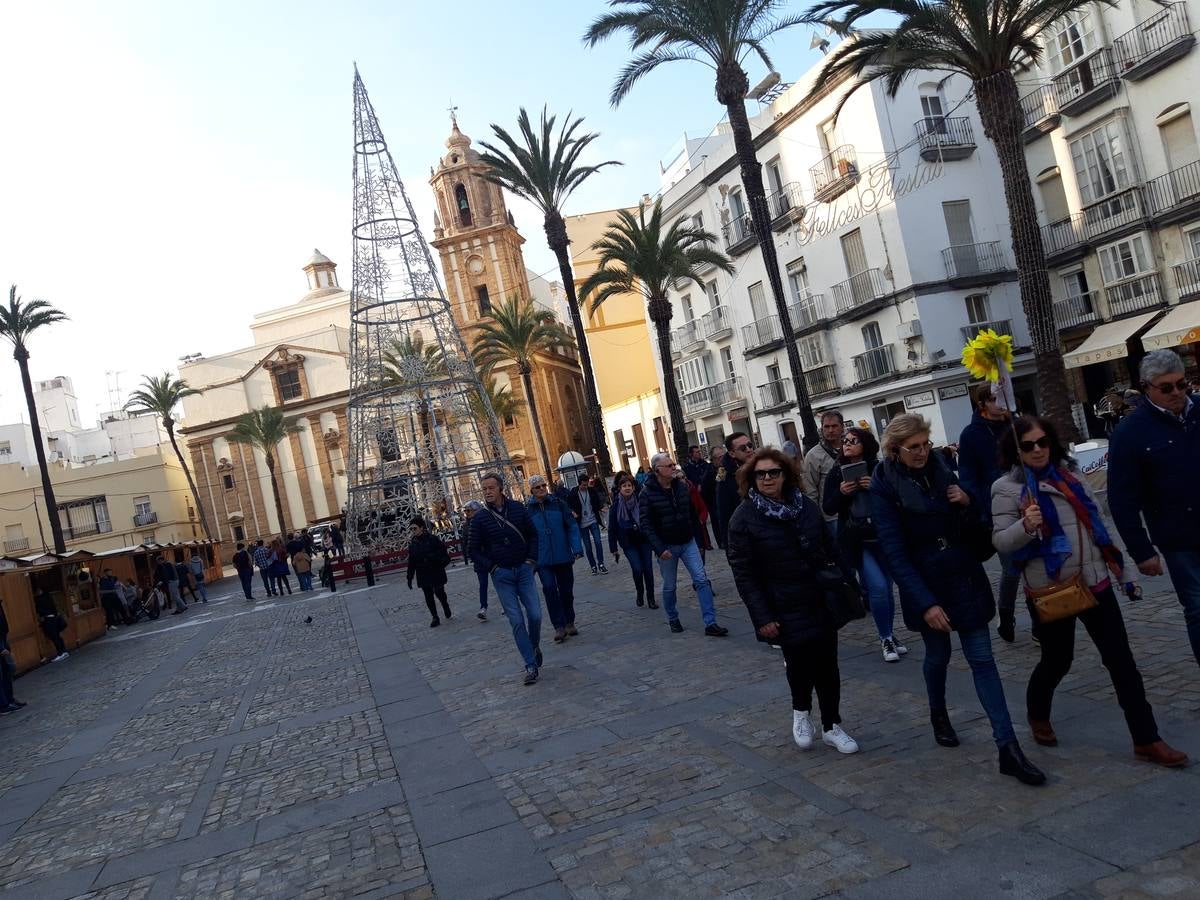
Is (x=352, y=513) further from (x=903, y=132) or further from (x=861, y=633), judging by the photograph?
(x=861, y=633)

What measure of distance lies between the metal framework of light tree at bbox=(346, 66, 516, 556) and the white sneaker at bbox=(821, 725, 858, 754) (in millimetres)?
22989

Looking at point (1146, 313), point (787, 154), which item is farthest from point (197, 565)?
point (1146, 313)

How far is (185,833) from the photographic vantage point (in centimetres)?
634

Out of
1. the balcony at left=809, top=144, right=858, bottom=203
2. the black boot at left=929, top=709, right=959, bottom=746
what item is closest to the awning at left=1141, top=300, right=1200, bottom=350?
the balcony at left=809, top=144, right=858, bottom=203

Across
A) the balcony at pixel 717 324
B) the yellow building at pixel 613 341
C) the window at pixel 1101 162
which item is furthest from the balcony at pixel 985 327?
the yellow building at pixel 613 341

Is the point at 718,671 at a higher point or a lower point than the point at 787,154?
lower

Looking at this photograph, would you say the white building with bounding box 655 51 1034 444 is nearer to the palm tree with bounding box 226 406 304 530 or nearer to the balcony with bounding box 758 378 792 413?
the balcony with bounding box 758 378 792 413

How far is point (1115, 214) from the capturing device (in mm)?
25078

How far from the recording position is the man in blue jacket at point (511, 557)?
8.91 meters

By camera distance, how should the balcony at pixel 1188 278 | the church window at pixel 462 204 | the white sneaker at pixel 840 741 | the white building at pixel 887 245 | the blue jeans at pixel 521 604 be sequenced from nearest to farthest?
the white sneaker at pixel 840 741 → the blue jeans at pixel 521 604 → the balcony at pixel 1188 278 → the white building at pixel 887 245 → the church window at pixel 462 204

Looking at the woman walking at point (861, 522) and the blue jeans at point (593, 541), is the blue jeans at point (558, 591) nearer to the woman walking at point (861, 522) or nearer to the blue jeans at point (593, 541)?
the woman walking at point (861, 522)

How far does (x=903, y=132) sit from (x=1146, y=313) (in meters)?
8.57

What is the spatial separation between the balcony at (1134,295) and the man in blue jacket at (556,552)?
19433mm

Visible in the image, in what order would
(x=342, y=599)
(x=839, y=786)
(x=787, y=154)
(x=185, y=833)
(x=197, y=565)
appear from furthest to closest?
1. (x=197, y=565)
2. (x=787, y=154)
3. (x=342, y=599)
4. (x=185, y=833)
5. (x=839, y=786)
